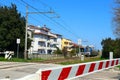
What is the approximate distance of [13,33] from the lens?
58.1 m

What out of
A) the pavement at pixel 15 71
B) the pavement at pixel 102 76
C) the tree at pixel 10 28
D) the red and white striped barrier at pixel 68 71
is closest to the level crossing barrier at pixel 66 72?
the red and white striped barrier at pixel 68 71

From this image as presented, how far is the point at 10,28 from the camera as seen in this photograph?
59.4 meters

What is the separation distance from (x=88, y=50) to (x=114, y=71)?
7626 centimetres

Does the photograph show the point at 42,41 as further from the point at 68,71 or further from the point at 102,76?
the point at 68,71

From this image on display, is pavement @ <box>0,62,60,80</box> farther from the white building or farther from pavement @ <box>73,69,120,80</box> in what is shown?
the white building

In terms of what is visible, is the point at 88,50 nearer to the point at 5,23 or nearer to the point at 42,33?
the point at 42,33

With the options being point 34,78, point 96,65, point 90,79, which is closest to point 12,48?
point 90,79

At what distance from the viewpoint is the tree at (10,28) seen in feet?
190

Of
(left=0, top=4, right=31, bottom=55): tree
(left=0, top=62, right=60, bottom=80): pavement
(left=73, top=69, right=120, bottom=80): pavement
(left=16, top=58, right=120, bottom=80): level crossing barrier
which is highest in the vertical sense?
(left=0, top=4, right=31, bottom=55): tree

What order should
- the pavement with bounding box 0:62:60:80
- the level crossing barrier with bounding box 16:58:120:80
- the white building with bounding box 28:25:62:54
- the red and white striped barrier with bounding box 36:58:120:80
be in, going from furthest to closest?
1. the white building with bounding box 28:25:62:54
2. the pavement with bounding box 0:62:60:80
3. the red and white striped barrier with bounding box 36:58:120:80
4. the level crossing barrier with bounding box 16:58:120:80

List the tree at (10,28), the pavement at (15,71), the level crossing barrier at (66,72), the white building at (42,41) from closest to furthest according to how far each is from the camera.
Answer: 1. the level crossing barrier at (66,72)
2. the pavement at (15,71)
3. the tree at (10,28)
4. the white building at (42,41)

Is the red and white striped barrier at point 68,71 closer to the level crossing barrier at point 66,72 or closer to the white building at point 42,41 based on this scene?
the level crossing barrier at point 66,72

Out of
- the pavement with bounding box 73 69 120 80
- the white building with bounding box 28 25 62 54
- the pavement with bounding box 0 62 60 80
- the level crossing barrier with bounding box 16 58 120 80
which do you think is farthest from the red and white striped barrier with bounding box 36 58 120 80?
the white building with bounding box 28 25 62 54

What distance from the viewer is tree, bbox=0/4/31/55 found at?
57.9 m
